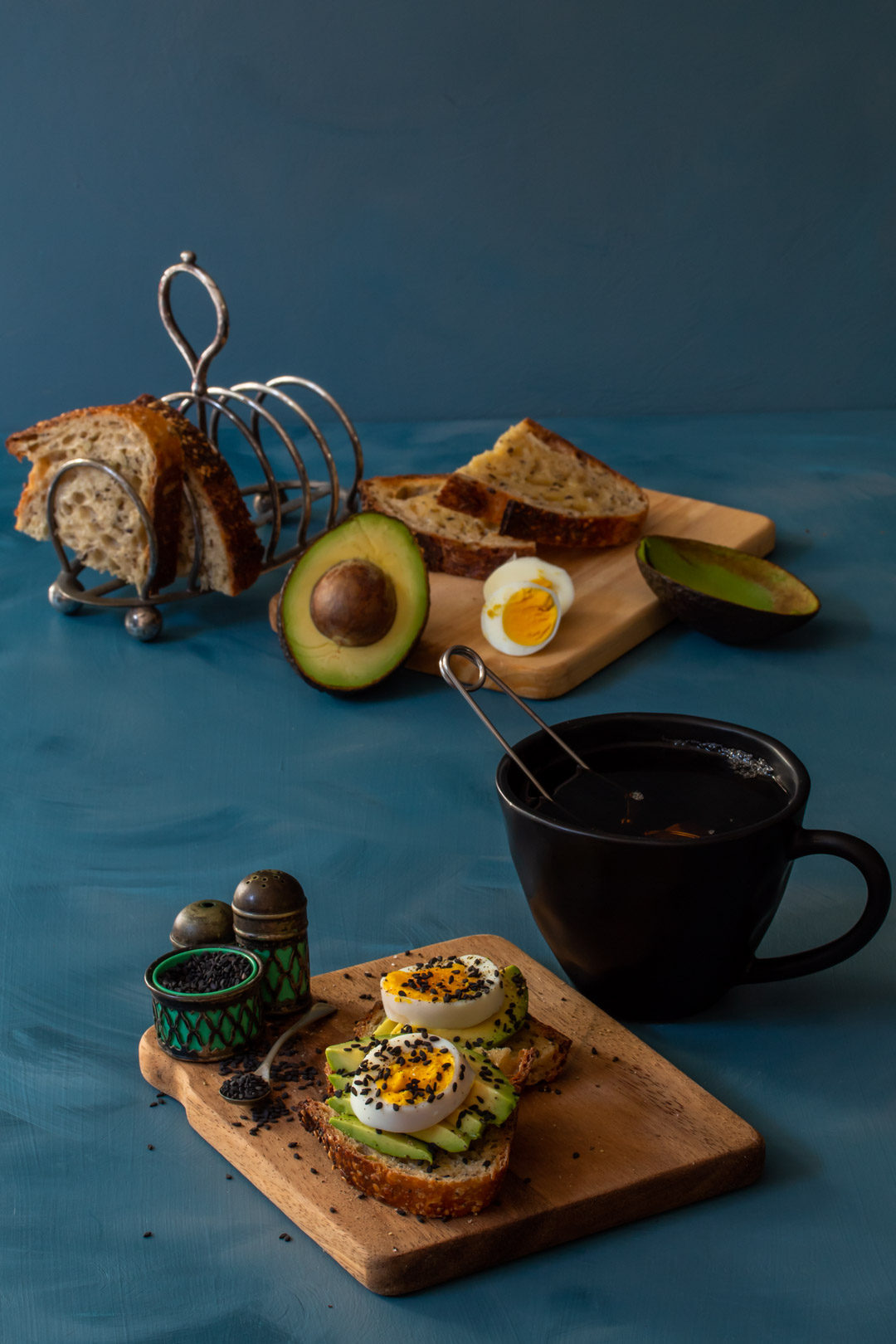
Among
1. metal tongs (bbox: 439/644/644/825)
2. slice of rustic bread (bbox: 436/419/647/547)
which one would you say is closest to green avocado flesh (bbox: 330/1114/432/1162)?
metal tongs (bbox: 439/644/644/825)

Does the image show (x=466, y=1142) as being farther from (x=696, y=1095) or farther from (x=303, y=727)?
(x=303, y=727)

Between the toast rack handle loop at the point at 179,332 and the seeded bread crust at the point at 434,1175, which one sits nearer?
the seeded bread crust at the point at 434,1175

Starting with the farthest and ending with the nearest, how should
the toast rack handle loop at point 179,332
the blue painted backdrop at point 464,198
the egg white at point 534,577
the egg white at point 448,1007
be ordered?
the blue painted backdrop at point 464,198, the toast rack handle loop at point 179,332, the egg white at point 534,577, the egg white at point 448,1007

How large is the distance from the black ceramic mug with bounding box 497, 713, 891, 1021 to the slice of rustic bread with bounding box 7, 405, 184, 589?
3.00ft

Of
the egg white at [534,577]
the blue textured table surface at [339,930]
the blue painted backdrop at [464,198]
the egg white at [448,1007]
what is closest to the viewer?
the blue textured table surface at [339,930]

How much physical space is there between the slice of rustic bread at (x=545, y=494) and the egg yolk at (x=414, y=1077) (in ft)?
3.76

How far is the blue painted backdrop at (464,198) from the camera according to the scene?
2689mm

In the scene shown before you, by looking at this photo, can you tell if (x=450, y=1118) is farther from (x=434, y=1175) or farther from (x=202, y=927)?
(x=202, y=927)

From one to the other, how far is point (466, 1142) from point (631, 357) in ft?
8.25

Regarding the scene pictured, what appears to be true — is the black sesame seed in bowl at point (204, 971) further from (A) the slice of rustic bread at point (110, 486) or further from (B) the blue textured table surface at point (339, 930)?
(A) the slice of rustic bread at point (110, 486)

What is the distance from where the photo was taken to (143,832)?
1.23 meters

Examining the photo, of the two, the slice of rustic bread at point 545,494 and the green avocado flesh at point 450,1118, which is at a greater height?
the slice of rustic bread at point 545,494

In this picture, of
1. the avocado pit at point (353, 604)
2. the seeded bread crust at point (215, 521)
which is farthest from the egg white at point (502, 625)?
the seeded bread crust at point (215, 521)

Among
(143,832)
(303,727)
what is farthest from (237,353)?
(143,832)
